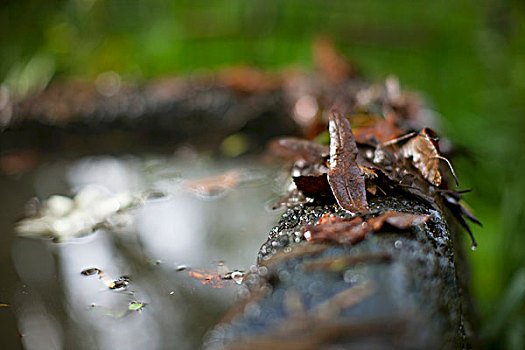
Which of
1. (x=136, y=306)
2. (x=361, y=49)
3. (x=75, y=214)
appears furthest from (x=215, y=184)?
(x=361, y=49)

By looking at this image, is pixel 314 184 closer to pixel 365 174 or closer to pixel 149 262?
pixel 365 174

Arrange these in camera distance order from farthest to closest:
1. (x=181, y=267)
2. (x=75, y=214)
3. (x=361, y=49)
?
(x=361, y=49) → (x=75, y=214) → (x=181, y=267)

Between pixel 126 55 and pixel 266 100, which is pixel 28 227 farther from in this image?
pixel 126 55

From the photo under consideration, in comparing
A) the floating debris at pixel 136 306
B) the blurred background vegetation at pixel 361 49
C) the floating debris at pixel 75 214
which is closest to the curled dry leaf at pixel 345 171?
the floating debris at pixel 136 306

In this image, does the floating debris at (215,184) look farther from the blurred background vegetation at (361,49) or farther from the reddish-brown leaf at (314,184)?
the blurred background vegetation at (361,49)

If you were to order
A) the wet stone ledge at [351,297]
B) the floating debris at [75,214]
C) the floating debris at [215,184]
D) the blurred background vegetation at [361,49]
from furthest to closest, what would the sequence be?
the blurred background vegetation at [361,49] < the floating debris at [215,184] < the floating debris at [75,214] < the wet stone ledge at [351,297]

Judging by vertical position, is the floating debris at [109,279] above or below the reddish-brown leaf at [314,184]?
below

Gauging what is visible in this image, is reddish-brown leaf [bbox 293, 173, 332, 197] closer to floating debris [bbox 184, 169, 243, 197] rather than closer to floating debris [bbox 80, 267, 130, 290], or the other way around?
floating debris [bbox 80, 267, 130, 290]
